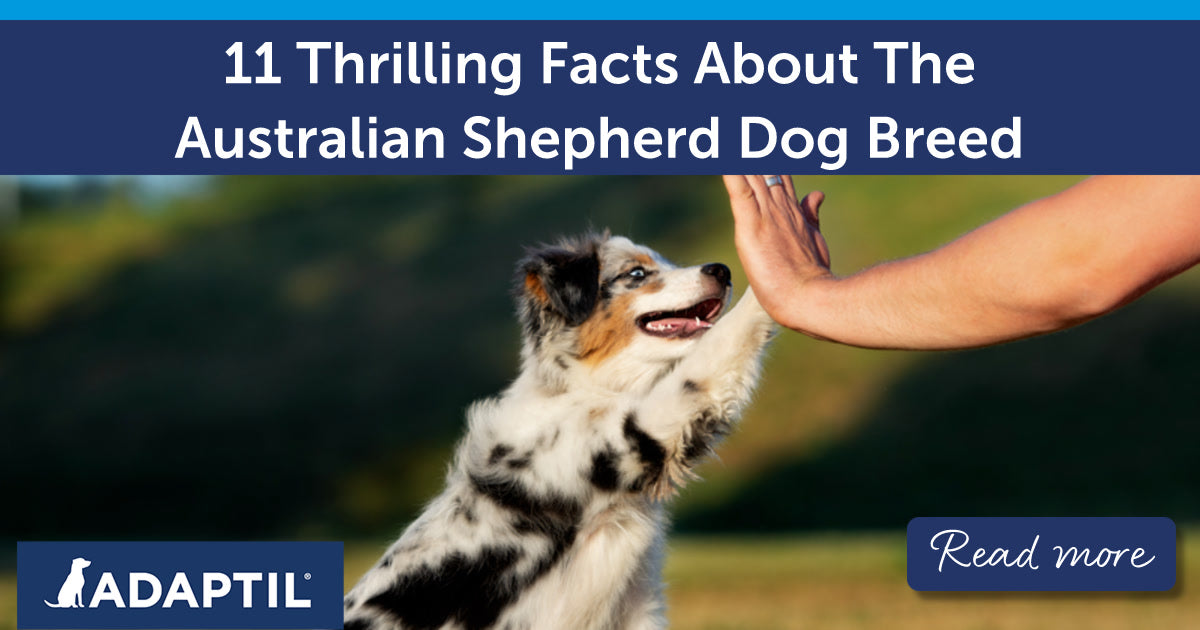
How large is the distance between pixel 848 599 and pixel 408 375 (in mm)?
11481

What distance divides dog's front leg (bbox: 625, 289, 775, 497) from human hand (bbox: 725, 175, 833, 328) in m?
0.32

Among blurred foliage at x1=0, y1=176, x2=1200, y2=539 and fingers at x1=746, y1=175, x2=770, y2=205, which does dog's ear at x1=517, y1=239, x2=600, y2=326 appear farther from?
blurred foliage at x1=0, y1=176, x2=1200, y2=539

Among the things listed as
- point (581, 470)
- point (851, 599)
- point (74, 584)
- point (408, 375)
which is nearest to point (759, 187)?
point (581, 470)

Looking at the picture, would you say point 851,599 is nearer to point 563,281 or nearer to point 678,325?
point 678,325

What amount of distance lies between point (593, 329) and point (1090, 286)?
7.25 feet

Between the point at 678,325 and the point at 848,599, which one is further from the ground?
the point at 678,325

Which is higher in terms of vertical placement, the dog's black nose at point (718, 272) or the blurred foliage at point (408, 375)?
the blurred foliage at point (408, 375)

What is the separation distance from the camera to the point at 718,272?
4.68 m

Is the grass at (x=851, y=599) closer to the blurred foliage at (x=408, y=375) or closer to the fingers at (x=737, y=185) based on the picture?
the fingers at (x=737, y=185)

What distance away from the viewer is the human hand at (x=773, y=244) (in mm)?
3320

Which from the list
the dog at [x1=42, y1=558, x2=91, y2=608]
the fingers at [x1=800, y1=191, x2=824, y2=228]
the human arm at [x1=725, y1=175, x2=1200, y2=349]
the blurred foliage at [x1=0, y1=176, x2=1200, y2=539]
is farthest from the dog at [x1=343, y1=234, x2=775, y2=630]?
the blurred foliage at [x1=0, y1=176, x2=1200, y2=539]

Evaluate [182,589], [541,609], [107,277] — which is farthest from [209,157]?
[107,277]

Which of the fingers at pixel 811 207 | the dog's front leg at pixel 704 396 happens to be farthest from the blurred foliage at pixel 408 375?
the fingers at pixel 811 207

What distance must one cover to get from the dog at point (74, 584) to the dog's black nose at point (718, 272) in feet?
9.78
